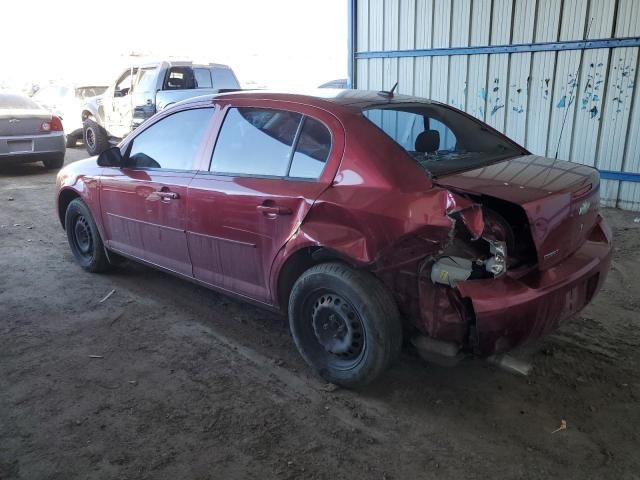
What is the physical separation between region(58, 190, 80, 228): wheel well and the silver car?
→ 5.74 meters

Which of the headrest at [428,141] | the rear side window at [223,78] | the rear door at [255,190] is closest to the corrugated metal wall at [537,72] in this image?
the rear side window at [223,78]

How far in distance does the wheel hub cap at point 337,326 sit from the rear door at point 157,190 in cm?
131

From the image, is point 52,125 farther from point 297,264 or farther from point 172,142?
point 297,264

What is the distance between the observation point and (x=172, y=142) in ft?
13.7

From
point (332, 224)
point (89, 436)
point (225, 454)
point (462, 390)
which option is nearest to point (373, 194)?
point (332, 224)

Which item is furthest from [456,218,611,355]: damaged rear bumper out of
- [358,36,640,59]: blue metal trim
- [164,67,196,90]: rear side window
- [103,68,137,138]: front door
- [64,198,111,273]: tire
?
[103,68,137,138]: front door

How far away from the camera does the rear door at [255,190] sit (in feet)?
10.5

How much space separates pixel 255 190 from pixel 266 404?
127 cm

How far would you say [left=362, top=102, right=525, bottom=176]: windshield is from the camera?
327 cm

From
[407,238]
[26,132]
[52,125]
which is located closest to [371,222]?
[407,238]

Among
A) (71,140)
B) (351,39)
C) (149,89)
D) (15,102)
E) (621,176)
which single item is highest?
(351,39)

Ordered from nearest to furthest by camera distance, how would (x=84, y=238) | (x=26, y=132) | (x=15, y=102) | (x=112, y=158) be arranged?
(x=112, y=158) → (x=84, y=238) → (x=26, y=132) → (x=15, y=102)

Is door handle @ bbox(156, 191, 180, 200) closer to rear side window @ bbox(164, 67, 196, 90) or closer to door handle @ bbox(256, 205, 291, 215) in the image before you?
door handle @ bbox(256, 205, 291, 215)

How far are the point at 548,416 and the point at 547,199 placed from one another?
1.16 m
